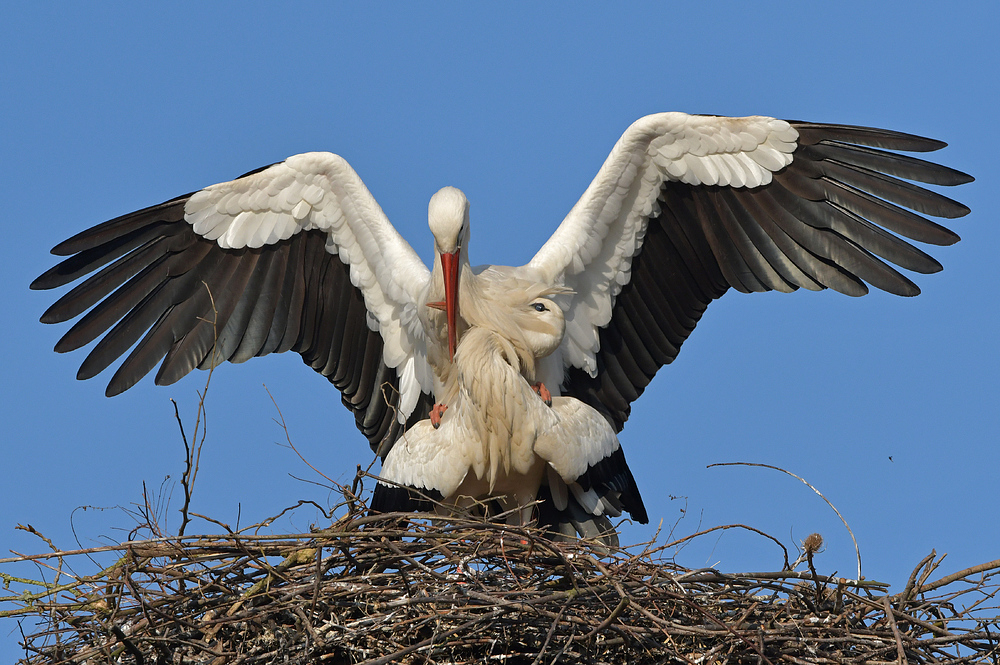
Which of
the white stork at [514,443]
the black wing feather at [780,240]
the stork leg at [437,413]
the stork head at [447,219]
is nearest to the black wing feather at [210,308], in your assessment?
the stork leg at [437,413]

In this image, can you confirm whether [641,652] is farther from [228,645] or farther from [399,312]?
[399,312]

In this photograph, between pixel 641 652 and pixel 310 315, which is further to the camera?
pixel 310 315

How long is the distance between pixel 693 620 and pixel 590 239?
2.15m

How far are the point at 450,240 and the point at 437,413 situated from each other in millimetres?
766

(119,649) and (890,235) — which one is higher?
(890,235)

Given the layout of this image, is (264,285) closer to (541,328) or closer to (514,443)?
(541,328)

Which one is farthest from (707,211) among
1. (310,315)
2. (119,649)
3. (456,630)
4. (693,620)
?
(119,649)

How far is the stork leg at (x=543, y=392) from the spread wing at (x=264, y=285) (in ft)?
1.76

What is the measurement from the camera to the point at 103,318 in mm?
5703

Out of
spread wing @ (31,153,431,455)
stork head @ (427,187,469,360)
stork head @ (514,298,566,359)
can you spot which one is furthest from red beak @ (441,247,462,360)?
spread wing @ (31,153,431,455)

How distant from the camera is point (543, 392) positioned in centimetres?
537

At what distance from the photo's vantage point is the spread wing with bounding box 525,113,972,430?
17.9 ft

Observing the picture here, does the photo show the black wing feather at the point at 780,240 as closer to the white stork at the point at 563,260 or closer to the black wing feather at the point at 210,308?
the white stork at the point at 563,260

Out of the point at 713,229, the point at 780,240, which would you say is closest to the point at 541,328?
the point at 713,229
